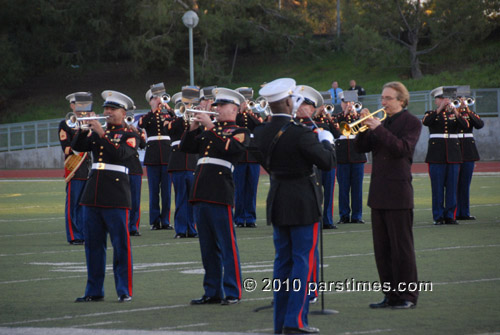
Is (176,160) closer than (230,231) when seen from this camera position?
No

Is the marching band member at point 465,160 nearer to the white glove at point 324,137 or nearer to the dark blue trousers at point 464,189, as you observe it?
the dark blue trousers at point 464,189

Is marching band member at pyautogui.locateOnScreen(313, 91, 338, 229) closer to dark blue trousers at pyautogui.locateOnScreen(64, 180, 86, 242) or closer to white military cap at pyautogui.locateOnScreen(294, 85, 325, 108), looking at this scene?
dark blue trousers at pyautogui.locateOnScreen(64, 180, 86, 242)

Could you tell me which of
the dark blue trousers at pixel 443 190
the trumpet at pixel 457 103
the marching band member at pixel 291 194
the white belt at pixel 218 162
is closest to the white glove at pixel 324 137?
the marching band member at pixel 291 194

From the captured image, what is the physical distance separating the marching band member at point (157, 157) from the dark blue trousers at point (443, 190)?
4.21 meters

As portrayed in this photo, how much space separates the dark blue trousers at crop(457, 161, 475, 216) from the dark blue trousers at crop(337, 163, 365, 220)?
1.59 metres

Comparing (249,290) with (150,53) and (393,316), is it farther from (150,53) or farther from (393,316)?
(150,53)

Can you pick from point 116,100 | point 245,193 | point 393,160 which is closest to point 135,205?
point 245,193

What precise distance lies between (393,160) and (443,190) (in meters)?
7.42

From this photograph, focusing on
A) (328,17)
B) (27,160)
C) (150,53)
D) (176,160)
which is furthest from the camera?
(328,17)

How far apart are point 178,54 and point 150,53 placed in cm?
285

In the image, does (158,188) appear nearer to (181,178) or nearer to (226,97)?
(181,178)

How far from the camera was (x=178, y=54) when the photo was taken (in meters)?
54.4

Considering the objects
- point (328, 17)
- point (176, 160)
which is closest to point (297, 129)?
point (176, 160)

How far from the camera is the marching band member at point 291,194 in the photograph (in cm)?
711
